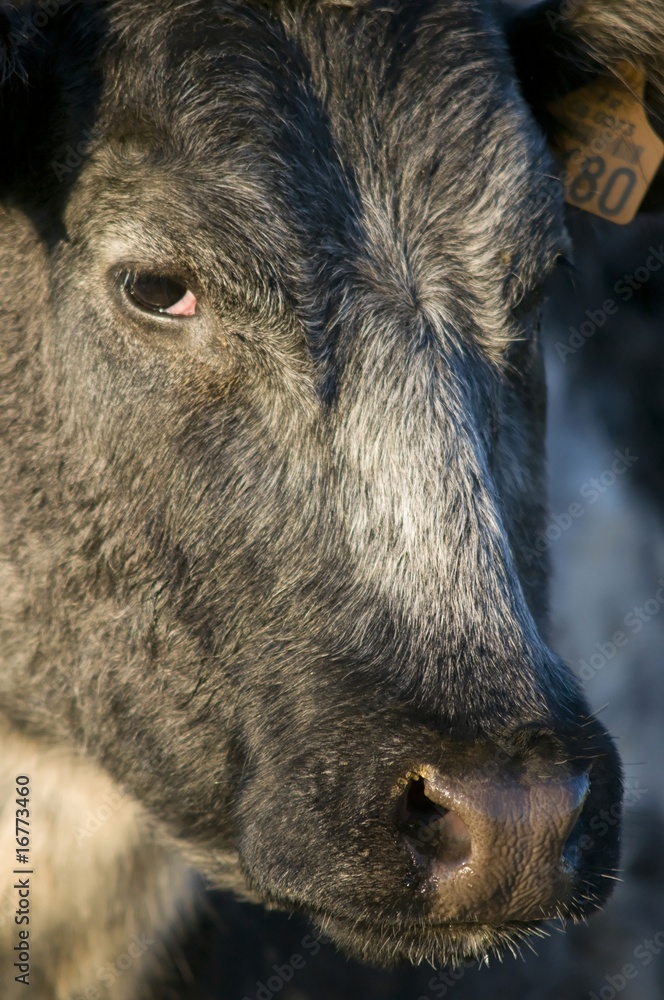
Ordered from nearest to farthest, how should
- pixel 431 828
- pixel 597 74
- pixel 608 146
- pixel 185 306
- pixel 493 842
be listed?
pixel 493 842 < pixel 431 828 < pixel 185 306 < pixel 597 74 < pixel 608 146

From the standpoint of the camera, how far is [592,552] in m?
5.60

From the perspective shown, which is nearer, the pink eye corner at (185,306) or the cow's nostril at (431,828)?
the cow's nostril at (431,828)

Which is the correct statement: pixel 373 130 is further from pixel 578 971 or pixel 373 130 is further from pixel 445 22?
pixel 578 971

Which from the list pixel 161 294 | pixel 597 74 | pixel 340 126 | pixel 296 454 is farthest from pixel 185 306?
pixel 597 74

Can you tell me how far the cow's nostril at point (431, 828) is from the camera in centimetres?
206

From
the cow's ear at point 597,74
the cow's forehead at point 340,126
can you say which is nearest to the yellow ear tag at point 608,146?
the cow's ear at point 597,74

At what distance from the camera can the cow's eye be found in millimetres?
2449

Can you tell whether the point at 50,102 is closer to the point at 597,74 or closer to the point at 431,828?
the point at 597,74

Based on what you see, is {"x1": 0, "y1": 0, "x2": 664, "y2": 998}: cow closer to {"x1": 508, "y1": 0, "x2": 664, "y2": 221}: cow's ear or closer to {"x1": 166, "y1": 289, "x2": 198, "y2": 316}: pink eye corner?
{"x1": 166, "y1": 289, "x2": 198, "y2": 316}: pink eye corner

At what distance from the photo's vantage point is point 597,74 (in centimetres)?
328

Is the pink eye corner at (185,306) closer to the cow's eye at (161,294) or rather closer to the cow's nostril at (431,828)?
the cow's eye at (161,294)

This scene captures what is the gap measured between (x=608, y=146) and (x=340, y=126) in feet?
3.98

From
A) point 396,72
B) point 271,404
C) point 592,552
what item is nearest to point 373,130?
point 396,72

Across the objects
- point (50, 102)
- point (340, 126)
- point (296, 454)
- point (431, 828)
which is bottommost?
point (431, 828)
